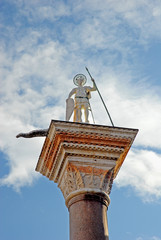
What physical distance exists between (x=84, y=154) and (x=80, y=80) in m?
3.29

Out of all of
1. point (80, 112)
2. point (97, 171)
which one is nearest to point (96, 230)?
point (97, 171)

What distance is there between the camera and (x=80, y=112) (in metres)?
10.9

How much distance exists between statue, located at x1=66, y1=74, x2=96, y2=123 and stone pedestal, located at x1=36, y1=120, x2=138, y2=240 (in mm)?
1446

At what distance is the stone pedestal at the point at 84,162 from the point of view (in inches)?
329

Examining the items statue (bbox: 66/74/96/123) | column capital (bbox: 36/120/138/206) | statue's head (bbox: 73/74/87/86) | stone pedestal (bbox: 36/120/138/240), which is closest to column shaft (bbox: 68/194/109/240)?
stone pedestal (bbox: 36/120/138/240)

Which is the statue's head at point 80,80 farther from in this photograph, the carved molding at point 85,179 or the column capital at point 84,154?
the carved molding at point 85,179

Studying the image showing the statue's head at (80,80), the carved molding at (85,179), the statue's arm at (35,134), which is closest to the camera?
the carved molding at (85,179)

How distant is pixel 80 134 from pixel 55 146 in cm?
62

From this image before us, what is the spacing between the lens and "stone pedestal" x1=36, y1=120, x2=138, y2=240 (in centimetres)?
836

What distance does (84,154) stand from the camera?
9.06 meters

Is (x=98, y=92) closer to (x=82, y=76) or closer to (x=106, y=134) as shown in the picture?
(x=82, y=76)

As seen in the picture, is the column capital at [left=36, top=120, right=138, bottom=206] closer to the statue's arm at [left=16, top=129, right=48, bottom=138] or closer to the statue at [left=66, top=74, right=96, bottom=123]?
the statue's arm at [left=16, top=129, right=48, bottom=138]

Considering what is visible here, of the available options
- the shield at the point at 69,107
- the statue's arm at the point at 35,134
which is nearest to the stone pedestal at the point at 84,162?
the statue's arm at the point at 35,134

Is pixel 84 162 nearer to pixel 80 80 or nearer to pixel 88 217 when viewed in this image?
pixel 88 217
